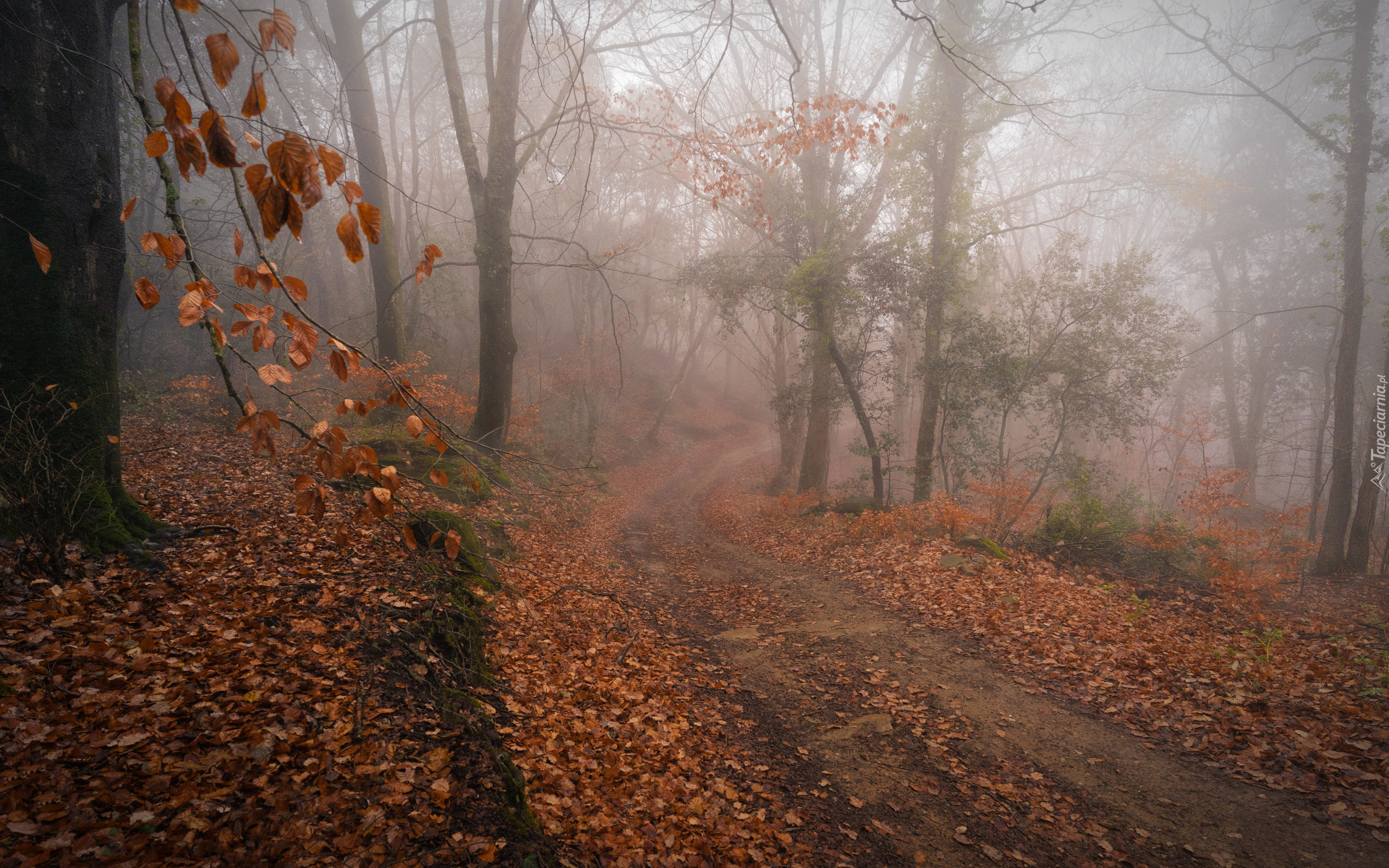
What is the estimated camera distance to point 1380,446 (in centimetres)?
1009

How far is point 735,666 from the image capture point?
6.29 metres

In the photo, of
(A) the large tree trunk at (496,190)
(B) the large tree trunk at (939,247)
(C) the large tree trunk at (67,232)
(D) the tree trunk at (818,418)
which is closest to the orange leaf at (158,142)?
(C) the large tree trunk at (67,232)

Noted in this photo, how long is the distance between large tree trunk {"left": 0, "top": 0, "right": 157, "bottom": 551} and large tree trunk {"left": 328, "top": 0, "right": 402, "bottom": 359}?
735cm

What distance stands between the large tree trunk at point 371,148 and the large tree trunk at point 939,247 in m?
11.9

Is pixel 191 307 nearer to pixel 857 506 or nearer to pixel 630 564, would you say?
pixel 630 564

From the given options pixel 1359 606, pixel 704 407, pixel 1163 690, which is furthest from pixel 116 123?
pixel 704 407

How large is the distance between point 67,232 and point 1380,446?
59.4 feet

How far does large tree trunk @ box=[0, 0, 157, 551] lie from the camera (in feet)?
13.7

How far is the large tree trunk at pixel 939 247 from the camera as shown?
12.7 m

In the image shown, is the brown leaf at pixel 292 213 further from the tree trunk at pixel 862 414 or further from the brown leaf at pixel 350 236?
the tree trunk at pixel 862 414

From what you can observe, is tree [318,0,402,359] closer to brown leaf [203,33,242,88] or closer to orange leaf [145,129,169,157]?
orange leaf [145,129,169,157]

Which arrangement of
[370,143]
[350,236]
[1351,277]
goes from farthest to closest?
[370,143] < [1351,277] < [350,236]

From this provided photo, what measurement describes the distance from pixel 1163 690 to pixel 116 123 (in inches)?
420

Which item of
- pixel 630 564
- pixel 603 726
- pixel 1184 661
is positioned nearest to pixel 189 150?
pixel 603 726
